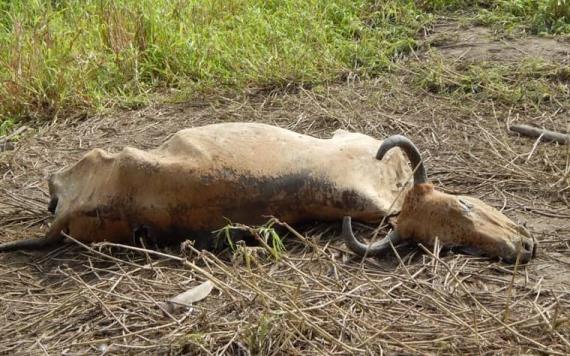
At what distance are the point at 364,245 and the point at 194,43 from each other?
344 centimetres

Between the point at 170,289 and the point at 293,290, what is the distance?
0.59 metres

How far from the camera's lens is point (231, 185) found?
4727 millimetres

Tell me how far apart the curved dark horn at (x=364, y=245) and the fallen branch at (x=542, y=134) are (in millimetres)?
1631

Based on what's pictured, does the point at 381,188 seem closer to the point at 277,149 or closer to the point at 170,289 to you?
the point at 277,149

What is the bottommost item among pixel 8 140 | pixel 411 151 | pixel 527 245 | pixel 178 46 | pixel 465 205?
pixel 8 140

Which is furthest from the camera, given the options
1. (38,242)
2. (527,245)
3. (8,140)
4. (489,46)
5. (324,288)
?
(489,46)

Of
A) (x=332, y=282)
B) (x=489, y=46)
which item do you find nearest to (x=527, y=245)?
(x=332, y=282)

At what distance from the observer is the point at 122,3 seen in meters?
8.15

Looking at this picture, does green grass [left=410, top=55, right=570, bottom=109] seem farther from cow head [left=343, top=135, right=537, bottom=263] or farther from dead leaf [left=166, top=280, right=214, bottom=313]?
dead leaf [left=166, top=280, right=214, bottom=313]

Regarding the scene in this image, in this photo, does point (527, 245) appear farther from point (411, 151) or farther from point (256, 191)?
point (256, 191)

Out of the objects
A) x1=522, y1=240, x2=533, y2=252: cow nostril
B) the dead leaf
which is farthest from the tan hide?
x1=522, y1=240, x2=533, y2=252: cow nostril

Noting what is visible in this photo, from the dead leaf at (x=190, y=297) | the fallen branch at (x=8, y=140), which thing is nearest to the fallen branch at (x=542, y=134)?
the dead leaf at (x=190, y=297)

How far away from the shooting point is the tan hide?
4742 mm

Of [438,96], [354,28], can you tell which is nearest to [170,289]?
[438,96]
